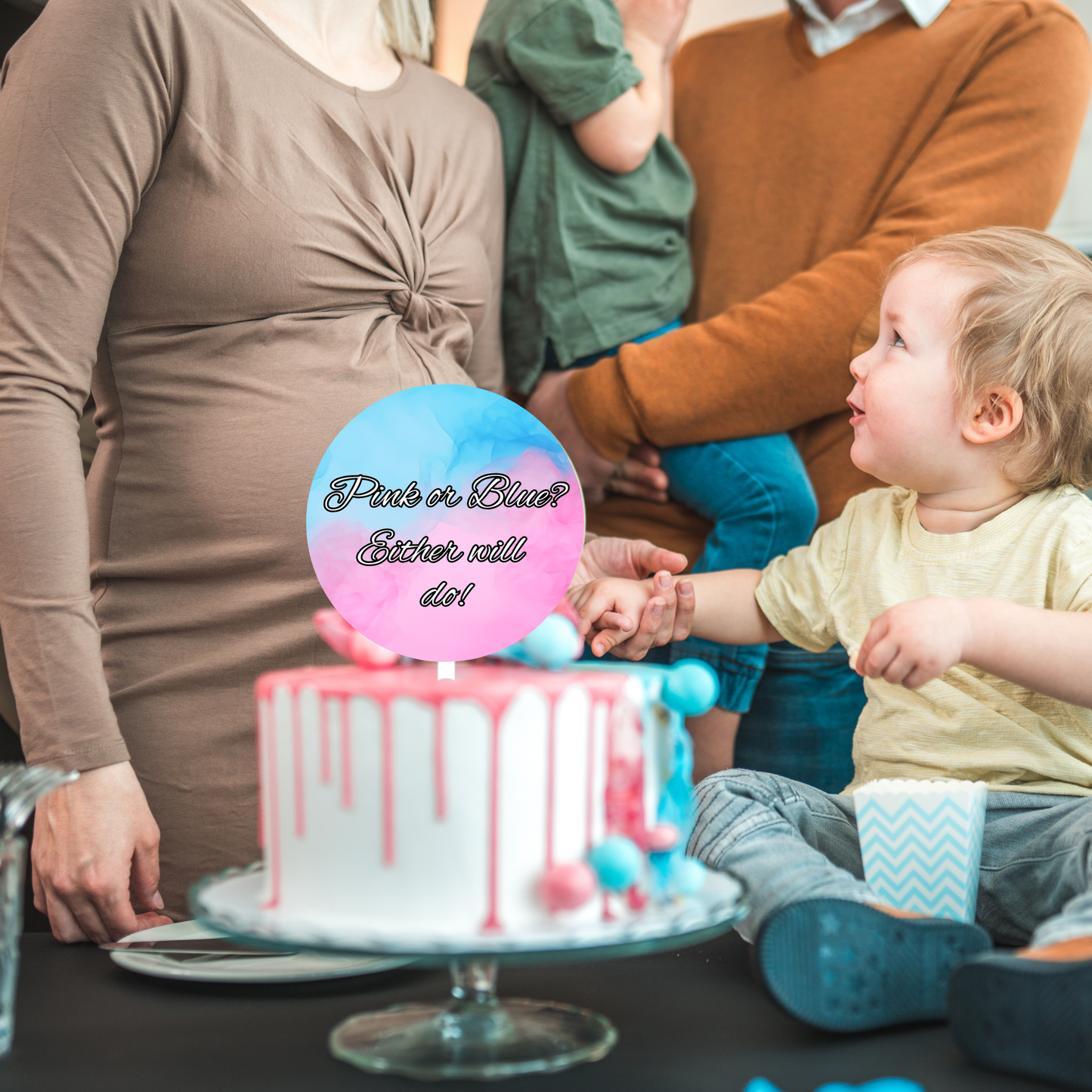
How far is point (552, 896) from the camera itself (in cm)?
62

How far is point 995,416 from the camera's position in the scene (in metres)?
1.13

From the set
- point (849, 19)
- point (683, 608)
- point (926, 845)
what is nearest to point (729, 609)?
point (683, 608)

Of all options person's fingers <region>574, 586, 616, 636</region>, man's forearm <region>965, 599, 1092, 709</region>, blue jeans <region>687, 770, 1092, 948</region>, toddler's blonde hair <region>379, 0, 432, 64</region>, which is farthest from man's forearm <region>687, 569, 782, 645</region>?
toddler's blonde hair <region>379, 0, 432, 64</region>

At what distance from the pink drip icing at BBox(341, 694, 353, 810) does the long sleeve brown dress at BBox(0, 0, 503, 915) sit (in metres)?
0.47

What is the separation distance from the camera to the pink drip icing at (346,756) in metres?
0.64

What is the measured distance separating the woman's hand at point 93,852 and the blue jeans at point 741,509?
0.82 metres

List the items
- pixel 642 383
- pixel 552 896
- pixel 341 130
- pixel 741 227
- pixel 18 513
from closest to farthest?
pixel 552 896, pixel 18 513, pixel 341 130, pixel 642 383, pixel 741 227

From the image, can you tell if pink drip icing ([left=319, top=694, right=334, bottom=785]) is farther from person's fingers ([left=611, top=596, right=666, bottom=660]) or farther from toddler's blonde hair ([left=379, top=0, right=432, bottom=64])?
toddler's blonde hair ([left=379, top=0, right=432, bottom=64])

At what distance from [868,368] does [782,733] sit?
62 centimetres

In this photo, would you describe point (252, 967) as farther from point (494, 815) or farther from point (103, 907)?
point (494, 815)

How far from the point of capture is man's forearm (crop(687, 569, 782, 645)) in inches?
50.1

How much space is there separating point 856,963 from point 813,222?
1238mm

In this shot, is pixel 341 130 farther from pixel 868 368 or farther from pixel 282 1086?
pixel 282 1086

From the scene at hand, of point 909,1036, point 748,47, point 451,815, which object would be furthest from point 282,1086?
point 748,47
